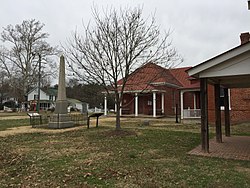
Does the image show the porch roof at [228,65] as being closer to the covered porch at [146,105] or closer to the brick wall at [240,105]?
the brick wall at [240,105]

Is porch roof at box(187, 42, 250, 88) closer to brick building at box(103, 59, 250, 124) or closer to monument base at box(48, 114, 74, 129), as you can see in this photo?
monument base at box(48, 114, 74, 129)

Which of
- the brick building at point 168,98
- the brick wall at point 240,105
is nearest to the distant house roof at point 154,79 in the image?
the brick building at point 168,98

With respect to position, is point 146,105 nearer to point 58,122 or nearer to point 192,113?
point 192,113

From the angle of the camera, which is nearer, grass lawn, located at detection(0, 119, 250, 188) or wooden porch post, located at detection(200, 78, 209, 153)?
grass lawn, located at detection(0, 119, 250, 188)

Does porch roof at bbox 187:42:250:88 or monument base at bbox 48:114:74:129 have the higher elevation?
porch roof at bbox 187:42:250:88

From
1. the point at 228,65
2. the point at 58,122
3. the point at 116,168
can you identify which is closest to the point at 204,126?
the point at 228,65

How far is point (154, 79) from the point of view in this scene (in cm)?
1210

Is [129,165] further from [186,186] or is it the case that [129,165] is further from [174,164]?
[186,186]

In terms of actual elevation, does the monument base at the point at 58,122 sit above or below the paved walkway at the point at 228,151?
above

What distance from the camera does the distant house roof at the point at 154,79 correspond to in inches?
485

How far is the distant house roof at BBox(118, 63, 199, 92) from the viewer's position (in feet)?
40.4

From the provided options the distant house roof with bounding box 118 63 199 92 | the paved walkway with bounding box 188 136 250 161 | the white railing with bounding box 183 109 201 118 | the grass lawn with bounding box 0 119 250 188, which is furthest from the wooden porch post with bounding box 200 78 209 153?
the white railing with bounding box 183 109 201 118

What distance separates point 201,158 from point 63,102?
1154 centimetres

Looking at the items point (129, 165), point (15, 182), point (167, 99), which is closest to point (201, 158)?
point (129, 165)
